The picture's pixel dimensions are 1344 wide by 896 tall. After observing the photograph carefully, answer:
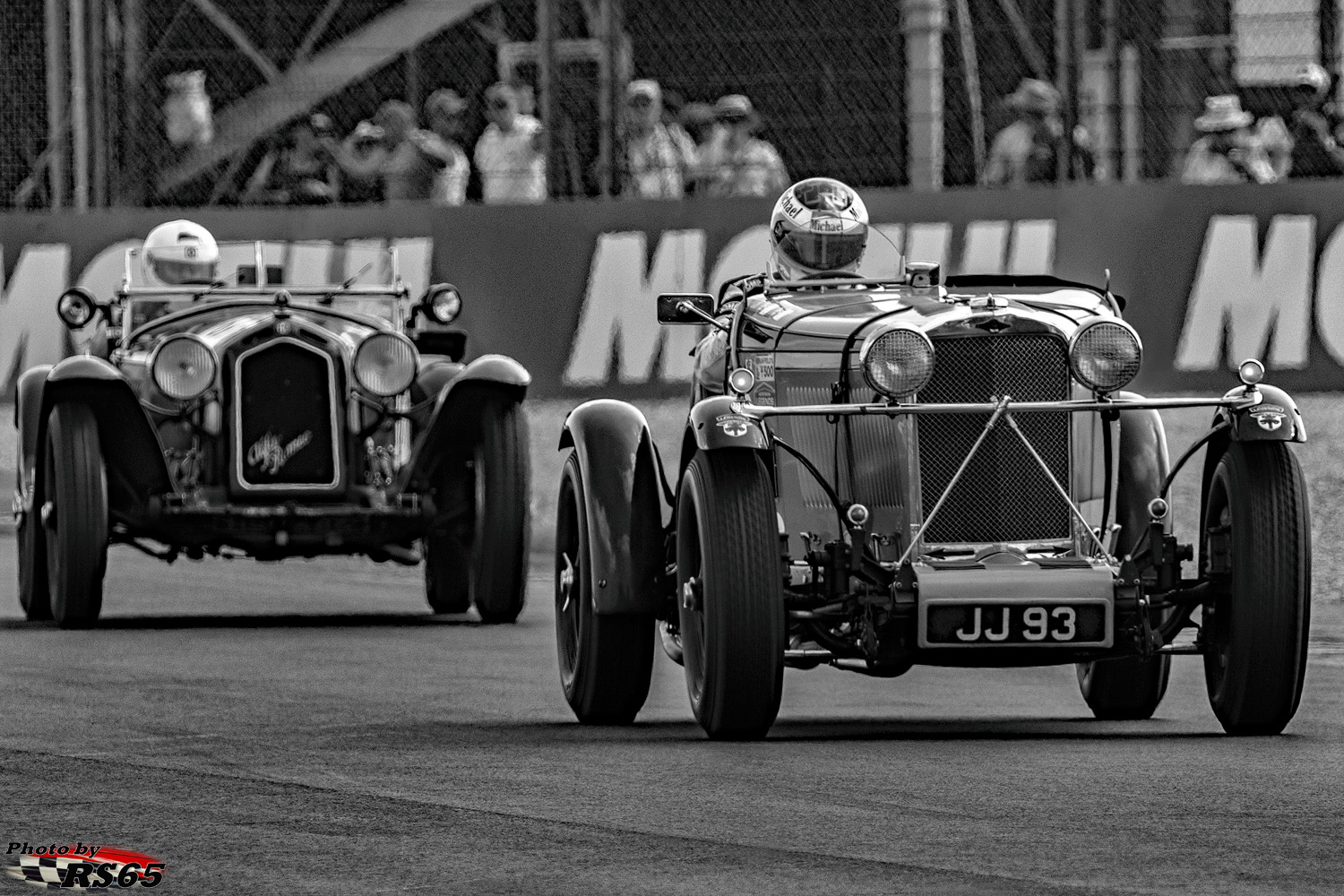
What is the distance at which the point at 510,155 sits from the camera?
1916 centimetres

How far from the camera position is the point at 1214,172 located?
1845cm

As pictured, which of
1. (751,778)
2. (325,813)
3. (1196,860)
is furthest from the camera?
(751,778)

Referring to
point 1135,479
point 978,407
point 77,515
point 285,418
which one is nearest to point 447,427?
point 285,418

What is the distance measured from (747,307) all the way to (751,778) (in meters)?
2.37

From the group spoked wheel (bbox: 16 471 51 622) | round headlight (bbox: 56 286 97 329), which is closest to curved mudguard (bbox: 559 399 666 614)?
spoked wheel (bbox: 16 471 51 622)

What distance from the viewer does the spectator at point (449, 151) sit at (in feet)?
64.8

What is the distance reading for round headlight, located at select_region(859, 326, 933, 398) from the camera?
7.89 meters

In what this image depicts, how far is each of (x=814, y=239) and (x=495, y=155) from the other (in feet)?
33.6

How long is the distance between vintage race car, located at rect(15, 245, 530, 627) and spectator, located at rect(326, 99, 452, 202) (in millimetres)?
6279

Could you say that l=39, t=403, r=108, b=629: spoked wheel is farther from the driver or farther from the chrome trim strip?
the chrome trim strip

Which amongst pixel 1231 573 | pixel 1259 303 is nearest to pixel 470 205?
pixel 1259 303

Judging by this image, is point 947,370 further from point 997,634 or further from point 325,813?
point 325,813

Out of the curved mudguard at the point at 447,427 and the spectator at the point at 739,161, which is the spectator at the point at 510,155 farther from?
the curved mudguard at the point at 447,427

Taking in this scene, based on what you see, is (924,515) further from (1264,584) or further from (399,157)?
(399,157)
